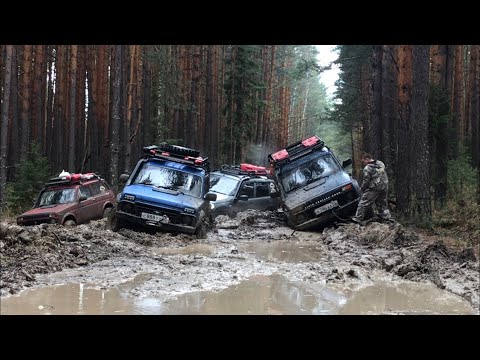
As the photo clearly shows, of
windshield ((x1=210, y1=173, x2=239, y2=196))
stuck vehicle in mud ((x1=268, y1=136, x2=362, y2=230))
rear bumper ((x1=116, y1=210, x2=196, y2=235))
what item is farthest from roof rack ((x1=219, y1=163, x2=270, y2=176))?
rear bumper ((x1=116, y1=210, x2=196, y2=235))

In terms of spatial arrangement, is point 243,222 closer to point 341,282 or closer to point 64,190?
point 64,190

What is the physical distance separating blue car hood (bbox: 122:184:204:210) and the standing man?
427 centimetres

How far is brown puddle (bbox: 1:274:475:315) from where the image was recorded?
228 inches

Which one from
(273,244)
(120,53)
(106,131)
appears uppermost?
(120,53)

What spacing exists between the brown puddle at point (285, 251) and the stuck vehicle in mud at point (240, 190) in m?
4.04

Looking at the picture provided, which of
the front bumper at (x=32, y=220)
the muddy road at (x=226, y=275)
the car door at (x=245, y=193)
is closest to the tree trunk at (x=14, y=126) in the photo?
the front bumper at (x=32, y=220)

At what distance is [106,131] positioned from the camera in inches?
1243

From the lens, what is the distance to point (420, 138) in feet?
41.1

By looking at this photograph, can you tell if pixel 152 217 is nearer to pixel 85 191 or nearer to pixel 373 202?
pixel 85 191

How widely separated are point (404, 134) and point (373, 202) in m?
3.97

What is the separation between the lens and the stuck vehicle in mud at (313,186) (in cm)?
1370
